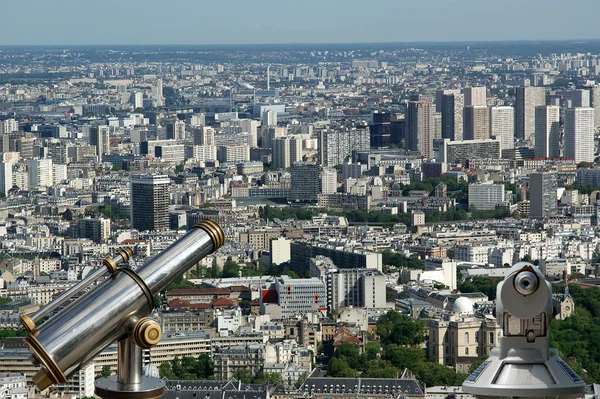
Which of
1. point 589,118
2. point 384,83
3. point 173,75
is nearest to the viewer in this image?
point 589,118

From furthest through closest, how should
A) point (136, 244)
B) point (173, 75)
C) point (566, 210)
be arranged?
point (173, 75) < point (566, 210) < point (136, 244)

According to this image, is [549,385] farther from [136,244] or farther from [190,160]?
[190,160]

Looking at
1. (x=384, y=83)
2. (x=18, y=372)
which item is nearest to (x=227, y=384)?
(x=18, y=372)

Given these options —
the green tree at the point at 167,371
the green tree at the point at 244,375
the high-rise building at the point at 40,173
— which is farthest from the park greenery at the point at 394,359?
the high-rise building at the point at 40,173

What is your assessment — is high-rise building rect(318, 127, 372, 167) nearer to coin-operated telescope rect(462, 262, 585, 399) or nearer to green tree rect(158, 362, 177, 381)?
green tree rect(158, 362, 177, 381)

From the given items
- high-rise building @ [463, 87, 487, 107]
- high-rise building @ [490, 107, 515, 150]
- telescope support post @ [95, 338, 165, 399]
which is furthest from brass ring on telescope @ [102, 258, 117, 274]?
high-rise building @ [463, 87, 487, 107]
